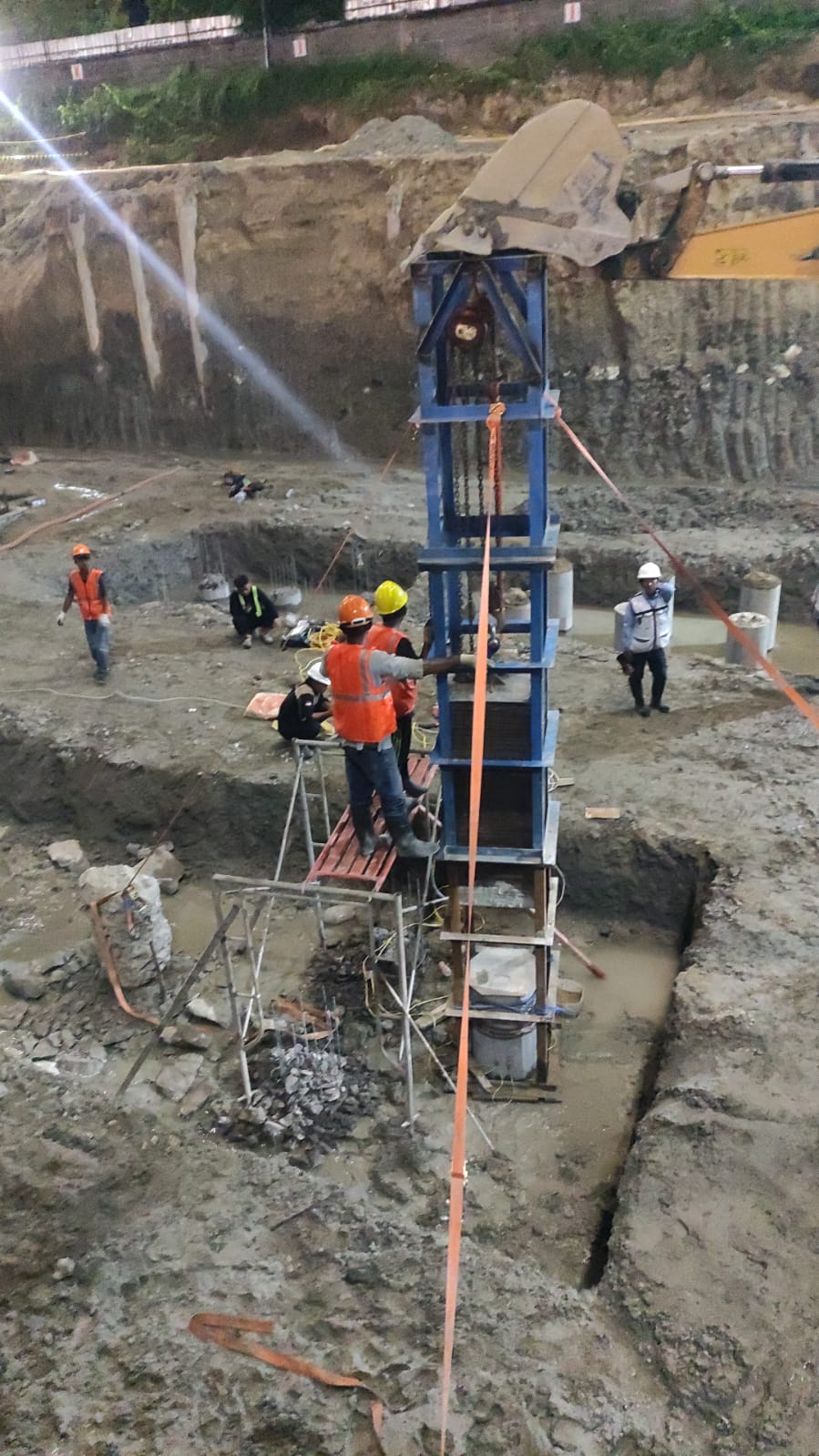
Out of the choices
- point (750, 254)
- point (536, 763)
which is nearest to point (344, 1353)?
point (536, 763)

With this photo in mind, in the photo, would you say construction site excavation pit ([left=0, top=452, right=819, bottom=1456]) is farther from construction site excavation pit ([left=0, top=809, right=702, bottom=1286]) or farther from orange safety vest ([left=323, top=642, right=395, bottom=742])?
orange safety vest ([left=323, top=642, right=395, bottom=742])

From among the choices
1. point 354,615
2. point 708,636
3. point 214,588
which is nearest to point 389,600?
point 354,615

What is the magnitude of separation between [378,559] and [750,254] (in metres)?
8.65

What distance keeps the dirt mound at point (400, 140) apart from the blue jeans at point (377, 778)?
46.4 feet

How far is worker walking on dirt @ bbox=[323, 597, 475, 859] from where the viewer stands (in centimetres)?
542

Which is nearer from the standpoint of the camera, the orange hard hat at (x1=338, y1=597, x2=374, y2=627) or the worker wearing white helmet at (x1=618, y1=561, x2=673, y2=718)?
the orange hard hat at (x1=338, y1=597, x2=374, y2=627)

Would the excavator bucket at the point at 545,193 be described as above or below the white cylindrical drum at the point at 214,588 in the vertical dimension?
above

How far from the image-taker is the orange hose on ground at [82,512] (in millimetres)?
14156

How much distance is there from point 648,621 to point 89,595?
5367 millimetres

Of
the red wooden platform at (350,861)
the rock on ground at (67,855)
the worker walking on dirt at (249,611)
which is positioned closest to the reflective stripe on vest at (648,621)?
the red wooden platform at (350,861)

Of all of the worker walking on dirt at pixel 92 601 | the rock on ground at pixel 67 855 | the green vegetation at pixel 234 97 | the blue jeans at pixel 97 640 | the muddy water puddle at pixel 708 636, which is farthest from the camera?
the green vegetation at pixel 234 97

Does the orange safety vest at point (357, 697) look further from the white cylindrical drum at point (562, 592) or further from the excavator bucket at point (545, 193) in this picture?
the white cylindrical drum at point (562, 592)

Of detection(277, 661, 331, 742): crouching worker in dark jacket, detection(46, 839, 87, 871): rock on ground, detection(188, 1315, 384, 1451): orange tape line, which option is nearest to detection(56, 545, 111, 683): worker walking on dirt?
detection(46, 839, 87, 871): rock on ground

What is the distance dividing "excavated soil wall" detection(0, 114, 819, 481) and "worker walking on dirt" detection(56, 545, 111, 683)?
826cm
